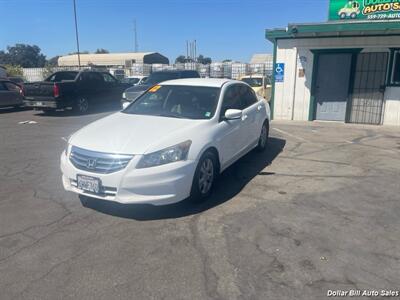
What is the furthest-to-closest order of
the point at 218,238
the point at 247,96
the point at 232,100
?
the point at 247,96 < the point at 232,100 < the point at 218,238

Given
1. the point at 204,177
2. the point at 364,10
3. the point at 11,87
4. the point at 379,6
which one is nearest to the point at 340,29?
the point at 364,10

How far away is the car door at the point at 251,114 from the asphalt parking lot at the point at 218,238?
2.09ft

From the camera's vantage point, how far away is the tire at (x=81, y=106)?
1487cm

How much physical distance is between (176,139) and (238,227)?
51.8 inches

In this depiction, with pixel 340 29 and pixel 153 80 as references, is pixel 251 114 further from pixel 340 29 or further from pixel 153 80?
pixel 153 80

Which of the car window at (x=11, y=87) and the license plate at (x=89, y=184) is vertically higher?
the car window at (x=11, y=87)

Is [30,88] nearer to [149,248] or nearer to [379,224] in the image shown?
[149,248]

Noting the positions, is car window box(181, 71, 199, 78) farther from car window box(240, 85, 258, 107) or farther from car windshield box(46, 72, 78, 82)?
car window box(240, 85, 258, 107)

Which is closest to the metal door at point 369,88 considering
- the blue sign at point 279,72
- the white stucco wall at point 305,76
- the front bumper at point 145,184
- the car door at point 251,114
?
the white stucco wall at point 305,76

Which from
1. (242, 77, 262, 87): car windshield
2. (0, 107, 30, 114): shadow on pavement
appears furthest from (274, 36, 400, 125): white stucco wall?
(0, 107, 30, 114): shadow on pavement

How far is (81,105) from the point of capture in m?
15.1

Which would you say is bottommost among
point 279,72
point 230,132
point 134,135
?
point 230,132

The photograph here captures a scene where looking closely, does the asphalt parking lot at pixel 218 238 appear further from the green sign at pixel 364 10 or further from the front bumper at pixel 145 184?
the green sign at pixel 364 10

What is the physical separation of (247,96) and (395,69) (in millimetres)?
6894
